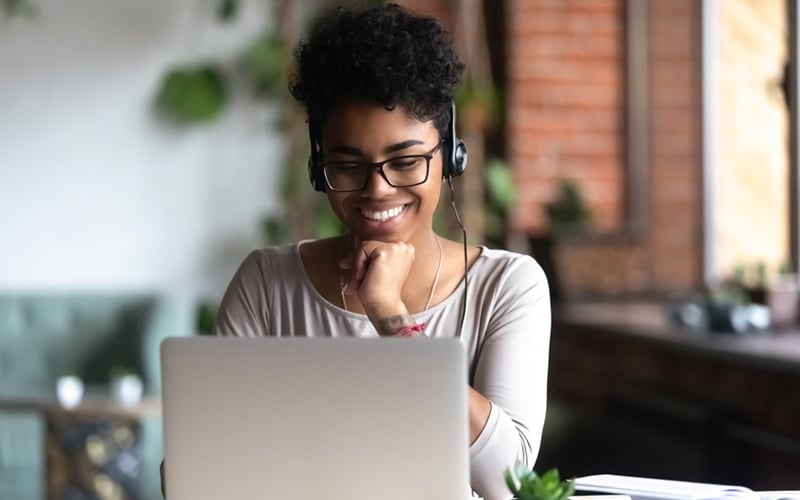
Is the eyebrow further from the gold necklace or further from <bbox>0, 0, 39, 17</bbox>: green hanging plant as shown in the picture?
<bbox>0, 0, 39, 17</bbox>: green hanging plant

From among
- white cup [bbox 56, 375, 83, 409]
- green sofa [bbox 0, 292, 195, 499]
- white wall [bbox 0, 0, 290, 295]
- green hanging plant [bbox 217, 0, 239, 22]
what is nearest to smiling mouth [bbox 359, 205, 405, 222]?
white cup [bbox 56, 375, 83, 409]

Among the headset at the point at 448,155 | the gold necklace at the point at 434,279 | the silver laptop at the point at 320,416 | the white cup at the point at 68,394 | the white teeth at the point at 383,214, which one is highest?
the headset at the point at 448,155

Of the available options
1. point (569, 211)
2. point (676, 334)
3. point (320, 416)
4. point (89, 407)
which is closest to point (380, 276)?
point (320, 416)

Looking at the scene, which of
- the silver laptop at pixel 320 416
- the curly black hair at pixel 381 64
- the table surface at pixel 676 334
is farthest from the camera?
the table surface at pixel 676 334

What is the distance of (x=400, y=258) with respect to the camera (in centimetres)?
152

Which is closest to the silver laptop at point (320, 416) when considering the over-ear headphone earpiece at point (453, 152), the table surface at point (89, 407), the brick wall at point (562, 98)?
the over-ear headphone earpiece at point (453, 152)

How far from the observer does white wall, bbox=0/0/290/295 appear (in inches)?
198

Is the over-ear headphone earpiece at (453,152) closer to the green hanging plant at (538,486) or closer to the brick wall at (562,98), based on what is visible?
the green hanging plant at (538,486)

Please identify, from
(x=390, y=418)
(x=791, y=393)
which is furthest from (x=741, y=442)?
(x=390, y=418)

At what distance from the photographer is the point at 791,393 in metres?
2.76

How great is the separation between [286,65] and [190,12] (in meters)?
0.50

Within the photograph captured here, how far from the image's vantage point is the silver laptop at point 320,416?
3.68 ft

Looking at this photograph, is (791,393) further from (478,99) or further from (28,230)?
(28,230)

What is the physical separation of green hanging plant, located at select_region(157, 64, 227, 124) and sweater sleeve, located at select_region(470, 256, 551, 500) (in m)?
3.63
